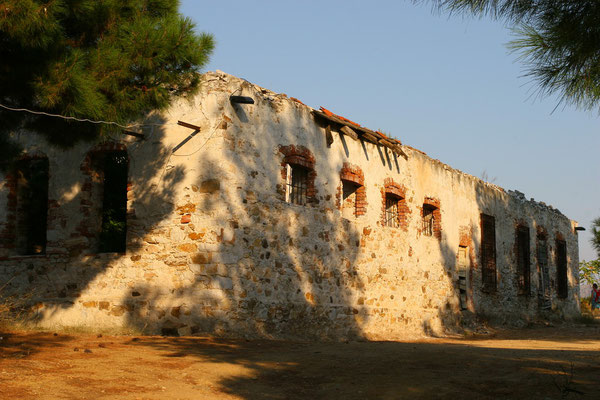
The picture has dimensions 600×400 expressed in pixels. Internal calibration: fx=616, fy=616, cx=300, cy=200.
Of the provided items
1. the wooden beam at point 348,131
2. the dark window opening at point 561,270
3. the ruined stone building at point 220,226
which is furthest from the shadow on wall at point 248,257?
the dark window opening at point 561,270

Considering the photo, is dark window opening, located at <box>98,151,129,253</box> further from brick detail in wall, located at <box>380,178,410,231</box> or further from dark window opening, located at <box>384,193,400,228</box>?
dark window opening, located at <box>384,193,400,228</box>

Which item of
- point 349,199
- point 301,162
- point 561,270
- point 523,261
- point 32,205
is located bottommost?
point 561,270

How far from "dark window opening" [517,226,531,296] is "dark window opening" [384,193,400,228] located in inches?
290

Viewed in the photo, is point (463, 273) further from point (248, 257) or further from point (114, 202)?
point (114, 202)

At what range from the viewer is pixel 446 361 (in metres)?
7.50

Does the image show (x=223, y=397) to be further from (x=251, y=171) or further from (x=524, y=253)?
(x=524, y=253)

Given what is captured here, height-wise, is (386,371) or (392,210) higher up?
(392,210)

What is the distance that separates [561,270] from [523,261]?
13.4 feet

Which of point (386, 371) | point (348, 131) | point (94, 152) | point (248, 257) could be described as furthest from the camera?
point (348, 131)

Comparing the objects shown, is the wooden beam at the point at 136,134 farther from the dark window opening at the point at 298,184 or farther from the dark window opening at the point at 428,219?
the dark window opening at the point at 428,219

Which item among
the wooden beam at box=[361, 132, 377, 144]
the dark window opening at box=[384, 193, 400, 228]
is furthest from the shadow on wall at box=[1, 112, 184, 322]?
the dark window opening at box=[384, 193, 400, 228]

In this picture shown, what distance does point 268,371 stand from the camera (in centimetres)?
729

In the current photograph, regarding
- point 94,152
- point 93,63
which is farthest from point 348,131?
point 93,63

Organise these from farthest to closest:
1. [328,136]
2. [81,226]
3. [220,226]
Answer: [328,136]
[81,226]
[220,226]
